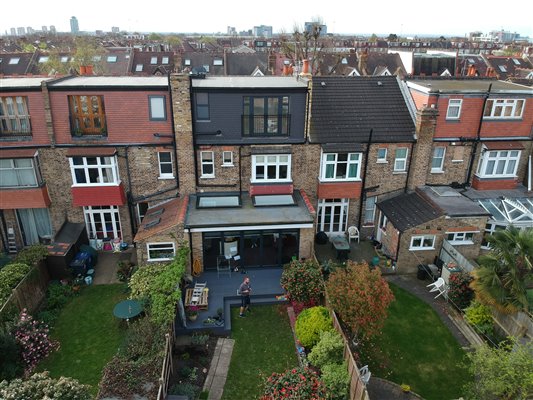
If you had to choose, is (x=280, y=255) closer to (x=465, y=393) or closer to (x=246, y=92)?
(x=246, y=92)

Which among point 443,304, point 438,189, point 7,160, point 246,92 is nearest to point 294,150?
point 246,92

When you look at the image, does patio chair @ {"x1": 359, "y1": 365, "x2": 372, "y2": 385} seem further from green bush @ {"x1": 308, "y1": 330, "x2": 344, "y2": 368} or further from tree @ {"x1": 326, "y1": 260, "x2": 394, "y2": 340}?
tree @ {"x1": 326, "y1": 260, "x2": 394, "y2": 340}

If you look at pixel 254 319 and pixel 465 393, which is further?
pixel 254 319

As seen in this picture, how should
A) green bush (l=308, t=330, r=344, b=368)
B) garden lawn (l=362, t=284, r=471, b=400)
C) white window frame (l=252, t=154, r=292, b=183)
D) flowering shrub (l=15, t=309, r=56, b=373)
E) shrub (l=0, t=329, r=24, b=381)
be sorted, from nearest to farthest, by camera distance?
green bush (l=308, t=330, r=344, b=368) < shrub (l=0, t=329, r=24, b=381) < garden lawn (l=362, t=284, r=471, b=400) < flowering shrub (l=15, t=309, r=56, b=373) < white window frame (l=252, t=154, r=292, b=183)

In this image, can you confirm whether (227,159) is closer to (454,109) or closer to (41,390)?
(454,109)

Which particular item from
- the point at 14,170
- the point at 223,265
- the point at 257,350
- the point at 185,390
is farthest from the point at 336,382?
the point at 14,170

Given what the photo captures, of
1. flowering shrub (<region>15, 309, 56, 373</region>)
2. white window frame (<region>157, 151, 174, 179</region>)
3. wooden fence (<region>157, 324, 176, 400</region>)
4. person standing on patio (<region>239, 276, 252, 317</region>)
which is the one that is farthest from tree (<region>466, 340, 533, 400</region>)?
white window frame (<region>157, 151, 174, 179</region>)
